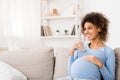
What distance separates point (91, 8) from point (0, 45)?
166 centimetres

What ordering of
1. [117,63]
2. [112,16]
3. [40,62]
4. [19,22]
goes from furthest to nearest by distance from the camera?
[19,22]
[112,16]
[40,62]
[117,63]

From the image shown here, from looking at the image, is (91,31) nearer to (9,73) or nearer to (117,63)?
(117,63)

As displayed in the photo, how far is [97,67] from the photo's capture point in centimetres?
171

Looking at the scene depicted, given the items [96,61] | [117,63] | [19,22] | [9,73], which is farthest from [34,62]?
[19,22]

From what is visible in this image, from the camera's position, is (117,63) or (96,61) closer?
(96,61)

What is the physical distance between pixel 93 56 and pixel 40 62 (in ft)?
1.90

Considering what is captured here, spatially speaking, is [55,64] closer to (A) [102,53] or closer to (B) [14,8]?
(A) [102,53]

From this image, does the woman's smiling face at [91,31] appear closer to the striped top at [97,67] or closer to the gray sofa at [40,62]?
the striped top at [97,67]

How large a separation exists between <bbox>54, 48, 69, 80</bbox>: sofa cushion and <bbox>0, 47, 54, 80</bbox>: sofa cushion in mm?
74

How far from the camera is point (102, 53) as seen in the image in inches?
68.4

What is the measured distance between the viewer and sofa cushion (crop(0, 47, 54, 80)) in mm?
2004

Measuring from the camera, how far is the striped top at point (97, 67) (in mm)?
1685

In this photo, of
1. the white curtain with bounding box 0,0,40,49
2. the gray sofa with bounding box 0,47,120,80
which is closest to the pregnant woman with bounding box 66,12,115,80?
the gray sofa with bounding box 0,47,120,80

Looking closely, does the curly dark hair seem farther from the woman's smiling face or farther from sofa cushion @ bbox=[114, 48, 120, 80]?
sofa cushion @ bbox=[114, 48, 120, 80]
